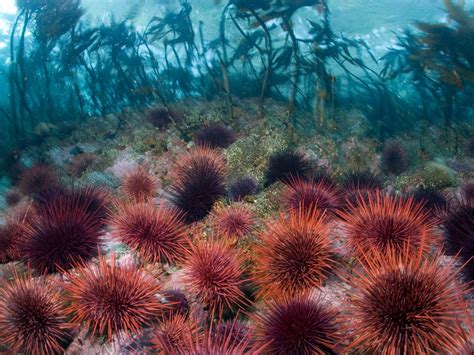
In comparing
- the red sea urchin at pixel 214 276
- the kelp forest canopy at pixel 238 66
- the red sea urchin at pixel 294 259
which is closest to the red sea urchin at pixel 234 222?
the red sea urchin at pixel 214 276

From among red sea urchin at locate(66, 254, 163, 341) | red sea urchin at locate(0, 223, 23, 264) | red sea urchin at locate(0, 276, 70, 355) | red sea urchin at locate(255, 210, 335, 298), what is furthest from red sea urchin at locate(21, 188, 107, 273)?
red sea urchin at locate(255, 210, 335, 298)

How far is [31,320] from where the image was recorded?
3012 mm

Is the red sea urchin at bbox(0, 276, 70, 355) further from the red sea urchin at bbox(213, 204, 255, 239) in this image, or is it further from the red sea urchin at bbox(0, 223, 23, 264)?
the red sea urchin at bbox(213, 204, 255, 239)

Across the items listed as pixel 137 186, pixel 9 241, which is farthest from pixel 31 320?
pixel 137 186

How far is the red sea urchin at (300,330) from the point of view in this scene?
8.67ft

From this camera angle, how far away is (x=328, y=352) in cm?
276

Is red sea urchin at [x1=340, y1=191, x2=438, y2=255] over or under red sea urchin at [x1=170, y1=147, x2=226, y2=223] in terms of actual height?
over

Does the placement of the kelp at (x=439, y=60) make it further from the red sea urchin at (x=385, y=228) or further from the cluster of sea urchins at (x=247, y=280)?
the red sea urchin at (x=385, y=228)

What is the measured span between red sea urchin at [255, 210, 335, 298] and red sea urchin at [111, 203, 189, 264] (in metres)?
1.15

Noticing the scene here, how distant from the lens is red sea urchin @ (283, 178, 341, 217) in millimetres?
4461

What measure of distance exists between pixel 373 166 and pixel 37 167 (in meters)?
8.33

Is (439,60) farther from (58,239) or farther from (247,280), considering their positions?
(58,239)

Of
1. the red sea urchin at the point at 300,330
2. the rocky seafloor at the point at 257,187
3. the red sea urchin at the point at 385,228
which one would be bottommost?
the rocky seafloor at the point at 257,187

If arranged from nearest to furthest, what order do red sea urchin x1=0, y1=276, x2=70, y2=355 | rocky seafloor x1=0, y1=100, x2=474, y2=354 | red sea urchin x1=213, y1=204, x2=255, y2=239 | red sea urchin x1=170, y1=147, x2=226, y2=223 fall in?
red sea urchin x1=0, y1=276, x2=70, y2=355 → rocky seafloor x1=0, y1=100, x2=474, y2=354 → red sea urchin x1=213, y1=204, x2=255, y2=239 → red sea urchin x1=170, y1=147, x2=226, y2=223
